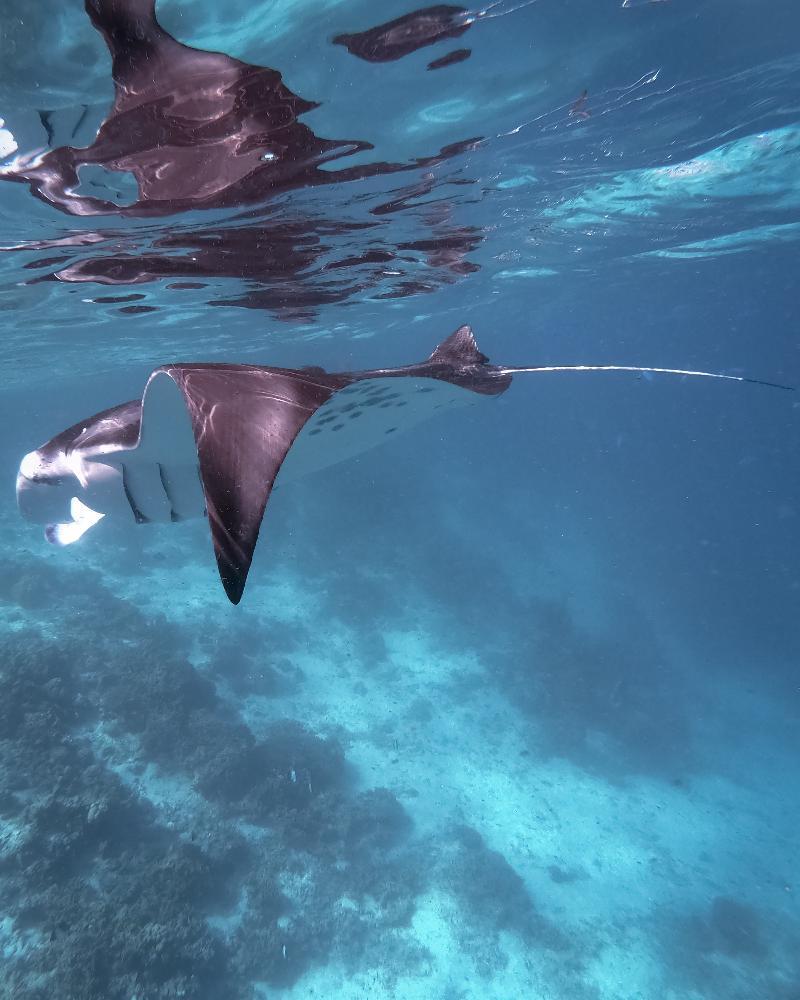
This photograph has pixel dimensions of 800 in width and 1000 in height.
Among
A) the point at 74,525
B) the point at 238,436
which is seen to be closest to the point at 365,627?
the point at 74,525

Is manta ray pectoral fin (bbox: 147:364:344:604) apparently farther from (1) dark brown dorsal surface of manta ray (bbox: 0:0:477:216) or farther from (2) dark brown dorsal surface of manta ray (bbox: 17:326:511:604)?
(1) dark brown dorsal surface of manta ray (bbox: 0:0:477:216)

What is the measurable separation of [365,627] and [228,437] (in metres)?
21.3

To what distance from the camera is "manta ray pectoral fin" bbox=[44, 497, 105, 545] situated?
20.4 feet

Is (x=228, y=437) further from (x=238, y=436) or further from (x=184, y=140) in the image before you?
(x=184, y=140)

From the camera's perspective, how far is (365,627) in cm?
2327

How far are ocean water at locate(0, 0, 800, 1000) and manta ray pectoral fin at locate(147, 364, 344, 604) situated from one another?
161 inches

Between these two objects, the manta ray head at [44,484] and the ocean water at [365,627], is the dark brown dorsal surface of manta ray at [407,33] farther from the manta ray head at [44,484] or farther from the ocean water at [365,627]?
the manta ray head at [44,484]

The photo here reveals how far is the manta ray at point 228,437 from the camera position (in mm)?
2521

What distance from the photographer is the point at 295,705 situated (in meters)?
17.6

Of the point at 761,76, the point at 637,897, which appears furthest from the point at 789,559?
the point at 761,76

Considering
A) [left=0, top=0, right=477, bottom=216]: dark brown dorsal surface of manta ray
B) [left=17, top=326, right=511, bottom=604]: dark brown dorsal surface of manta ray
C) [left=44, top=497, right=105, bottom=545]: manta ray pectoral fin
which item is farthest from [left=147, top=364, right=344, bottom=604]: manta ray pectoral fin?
[left=0, top=0, right=477, bottom=216]: dark brown dorsal surface of manta ray

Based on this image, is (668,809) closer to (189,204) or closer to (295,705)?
(295,705)

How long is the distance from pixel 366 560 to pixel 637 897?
18.4m

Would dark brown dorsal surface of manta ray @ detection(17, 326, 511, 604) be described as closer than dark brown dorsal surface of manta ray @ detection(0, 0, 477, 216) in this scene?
Yes
